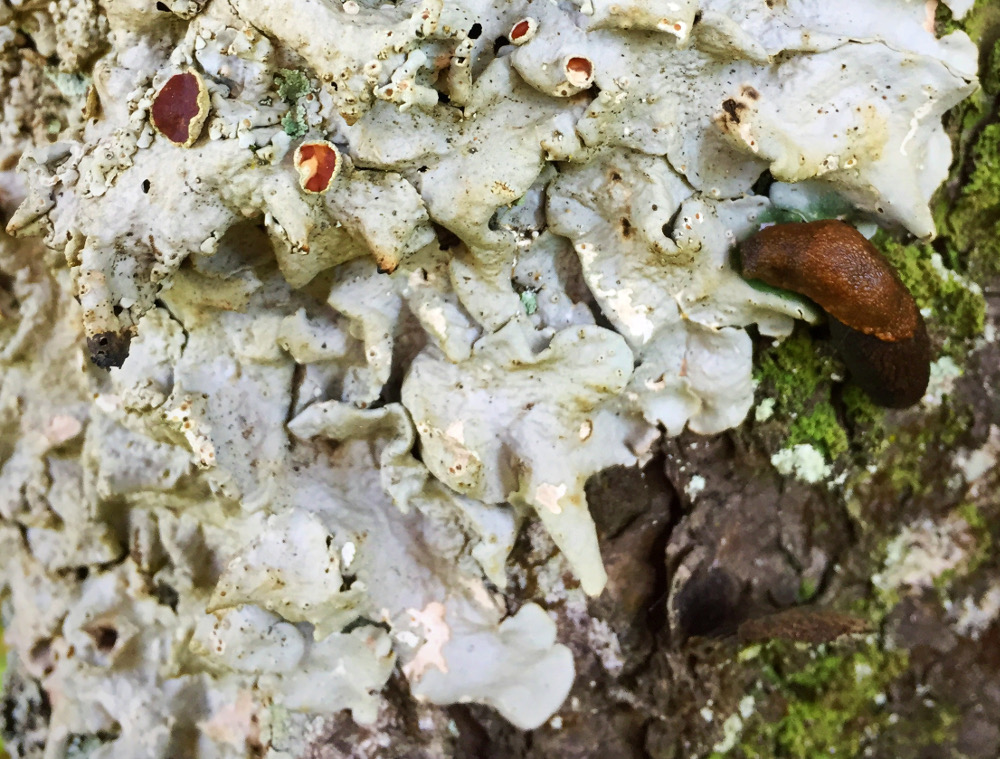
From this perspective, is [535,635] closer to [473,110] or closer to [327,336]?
[327,336]

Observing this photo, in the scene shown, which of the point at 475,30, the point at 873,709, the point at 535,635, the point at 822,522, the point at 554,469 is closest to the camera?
the point at 475,30

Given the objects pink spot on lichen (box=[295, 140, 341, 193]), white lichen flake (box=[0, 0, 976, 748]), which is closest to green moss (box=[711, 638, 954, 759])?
white lichen flake (box=[0, 0, 976, 748])

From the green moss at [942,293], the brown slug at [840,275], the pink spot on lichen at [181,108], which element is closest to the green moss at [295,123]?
the pink spot on lichen at [181,108]

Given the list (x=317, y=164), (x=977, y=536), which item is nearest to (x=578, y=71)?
(x=317, y=164)

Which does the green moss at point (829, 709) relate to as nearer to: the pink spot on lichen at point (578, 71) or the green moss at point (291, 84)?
the pink spot on lichen at point (578, 71)

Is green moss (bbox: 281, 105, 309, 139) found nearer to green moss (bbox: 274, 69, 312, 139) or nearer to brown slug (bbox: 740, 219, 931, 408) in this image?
green moss (bbox: 274, 69, 312, 139)

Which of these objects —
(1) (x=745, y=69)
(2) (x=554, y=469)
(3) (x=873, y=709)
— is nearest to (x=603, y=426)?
(2) (x=554, y=469)

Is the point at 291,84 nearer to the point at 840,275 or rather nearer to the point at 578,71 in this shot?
the point at 578,71

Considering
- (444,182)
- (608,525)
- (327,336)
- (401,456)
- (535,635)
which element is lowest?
(535,635)
